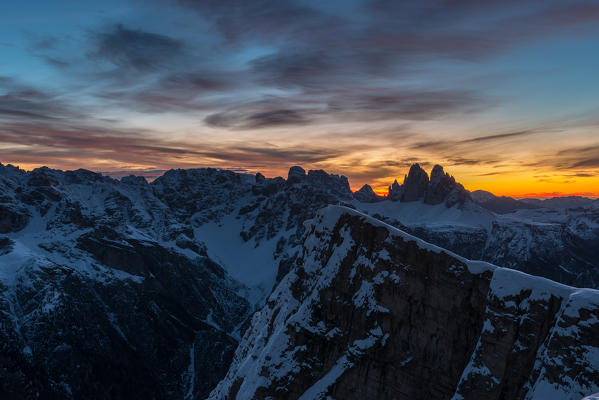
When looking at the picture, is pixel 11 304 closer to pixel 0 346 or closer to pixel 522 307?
pixel 0 346

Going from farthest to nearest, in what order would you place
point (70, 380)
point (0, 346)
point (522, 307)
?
point (70, 380) → point (0, 346) → point (522, 307)

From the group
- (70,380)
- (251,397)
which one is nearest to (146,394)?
(70,380)

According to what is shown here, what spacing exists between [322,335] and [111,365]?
18364 cm

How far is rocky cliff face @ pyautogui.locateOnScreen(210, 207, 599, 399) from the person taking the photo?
30.6 metres

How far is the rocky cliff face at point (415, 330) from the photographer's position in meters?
30.6

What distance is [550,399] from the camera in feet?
94.9

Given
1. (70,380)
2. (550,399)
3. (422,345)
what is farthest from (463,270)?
(70,380)

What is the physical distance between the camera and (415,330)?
39.5 meters

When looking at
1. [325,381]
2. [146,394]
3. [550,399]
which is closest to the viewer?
[550,399]

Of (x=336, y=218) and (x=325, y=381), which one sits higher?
(x=336, y=218)

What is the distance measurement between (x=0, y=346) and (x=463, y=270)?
189 meters

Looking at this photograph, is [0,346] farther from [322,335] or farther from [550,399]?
[550,399]

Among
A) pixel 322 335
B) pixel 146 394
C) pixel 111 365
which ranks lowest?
pixel 146 394

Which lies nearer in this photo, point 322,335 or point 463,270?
point 463,270
